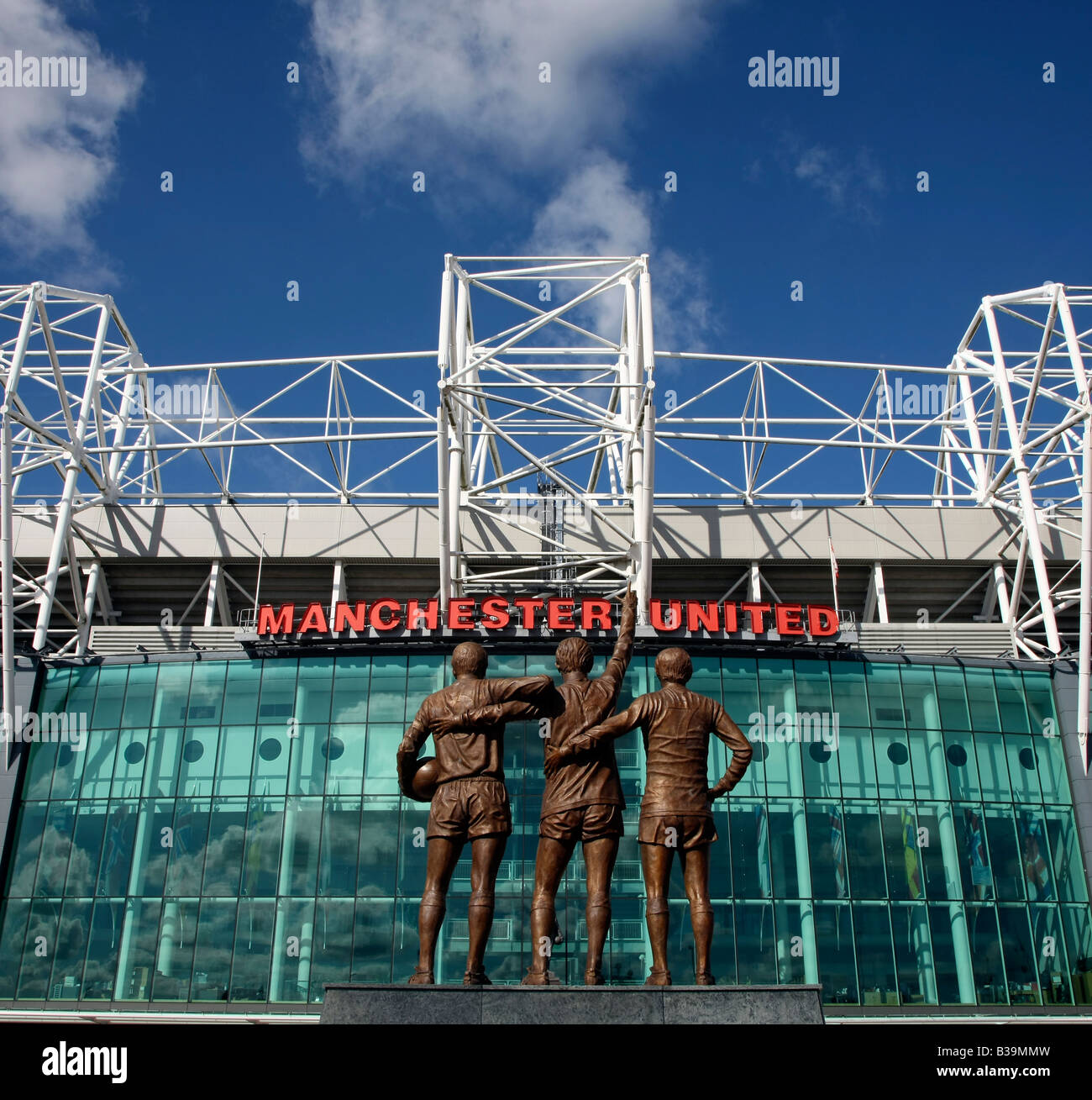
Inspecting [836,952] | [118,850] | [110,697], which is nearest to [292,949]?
[118,850]

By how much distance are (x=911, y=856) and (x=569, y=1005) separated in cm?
2245

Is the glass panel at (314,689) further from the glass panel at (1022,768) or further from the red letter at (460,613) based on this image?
the glass panel at (1022,768)

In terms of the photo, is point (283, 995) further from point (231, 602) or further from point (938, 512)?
point (938, 512)

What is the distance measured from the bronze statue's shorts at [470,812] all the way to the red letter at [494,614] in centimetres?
2004

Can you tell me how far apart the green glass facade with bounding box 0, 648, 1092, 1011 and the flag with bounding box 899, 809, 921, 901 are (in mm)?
74

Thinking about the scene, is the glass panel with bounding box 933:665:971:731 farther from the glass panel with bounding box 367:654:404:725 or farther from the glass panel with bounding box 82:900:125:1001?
the glass panel with bounding box 82:900:125:1001

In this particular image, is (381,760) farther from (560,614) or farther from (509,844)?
(560,614)

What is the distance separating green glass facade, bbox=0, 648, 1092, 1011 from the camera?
29094 mm

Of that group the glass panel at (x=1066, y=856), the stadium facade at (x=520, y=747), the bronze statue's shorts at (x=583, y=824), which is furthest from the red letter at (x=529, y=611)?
the bronze statue's shorts at (x=583, y=824)

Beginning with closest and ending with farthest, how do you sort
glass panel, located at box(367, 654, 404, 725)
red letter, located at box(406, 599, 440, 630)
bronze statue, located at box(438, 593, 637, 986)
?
bronze statue, located at box(438, 593, 637, 986)
glass panel, located at box(367, 654, 404, 725)
red letter, located at box(406, 599, 440, 630)

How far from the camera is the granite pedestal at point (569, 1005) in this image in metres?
10.5

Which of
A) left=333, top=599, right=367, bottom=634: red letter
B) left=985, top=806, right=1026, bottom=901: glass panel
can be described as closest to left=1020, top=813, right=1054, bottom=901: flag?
left=985, top=806, right=1026, bottom=901: glass panel

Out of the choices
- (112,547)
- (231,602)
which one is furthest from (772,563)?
(112,547)

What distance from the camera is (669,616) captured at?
3284 centimetres
